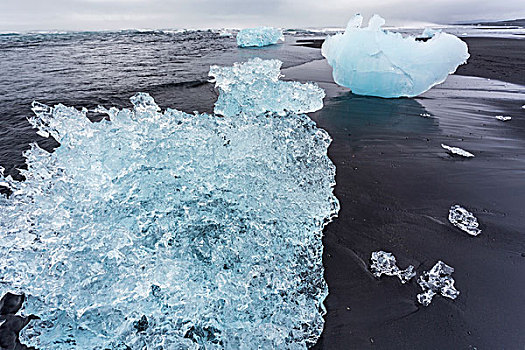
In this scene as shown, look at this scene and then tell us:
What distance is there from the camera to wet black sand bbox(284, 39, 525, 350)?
183 centimetres

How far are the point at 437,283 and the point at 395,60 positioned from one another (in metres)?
6.07

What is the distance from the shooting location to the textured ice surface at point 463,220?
8.63ft

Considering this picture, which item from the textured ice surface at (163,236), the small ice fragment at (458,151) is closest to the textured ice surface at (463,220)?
the textured ice surface at (163,236)

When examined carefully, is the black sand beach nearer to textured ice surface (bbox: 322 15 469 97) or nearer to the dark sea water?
the dark sea water

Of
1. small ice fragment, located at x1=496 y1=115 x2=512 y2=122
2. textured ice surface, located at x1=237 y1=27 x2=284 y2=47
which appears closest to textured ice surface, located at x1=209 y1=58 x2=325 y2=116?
small ice fragment, located at x1=496 y1=115 x2=512 y2=122

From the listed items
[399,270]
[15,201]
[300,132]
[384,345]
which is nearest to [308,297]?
[384,345]

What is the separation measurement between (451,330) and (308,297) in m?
0.94

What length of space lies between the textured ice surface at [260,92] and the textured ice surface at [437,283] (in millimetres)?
3816

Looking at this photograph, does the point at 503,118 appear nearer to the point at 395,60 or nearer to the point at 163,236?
the point at 395,60

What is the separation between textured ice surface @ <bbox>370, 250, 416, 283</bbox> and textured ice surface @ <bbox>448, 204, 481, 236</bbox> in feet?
2.79

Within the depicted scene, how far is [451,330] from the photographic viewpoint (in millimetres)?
1812

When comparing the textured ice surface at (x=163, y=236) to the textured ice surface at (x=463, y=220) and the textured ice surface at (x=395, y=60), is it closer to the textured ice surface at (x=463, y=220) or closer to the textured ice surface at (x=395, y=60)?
the textured ice surface at (x=463, y=220)

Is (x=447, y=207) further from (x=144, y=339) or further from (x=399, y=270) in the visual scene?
(x=144, y=339)

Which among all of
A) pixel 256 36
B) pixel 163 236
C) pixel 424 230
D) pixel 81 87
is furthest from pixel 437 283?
pixel 256 36
